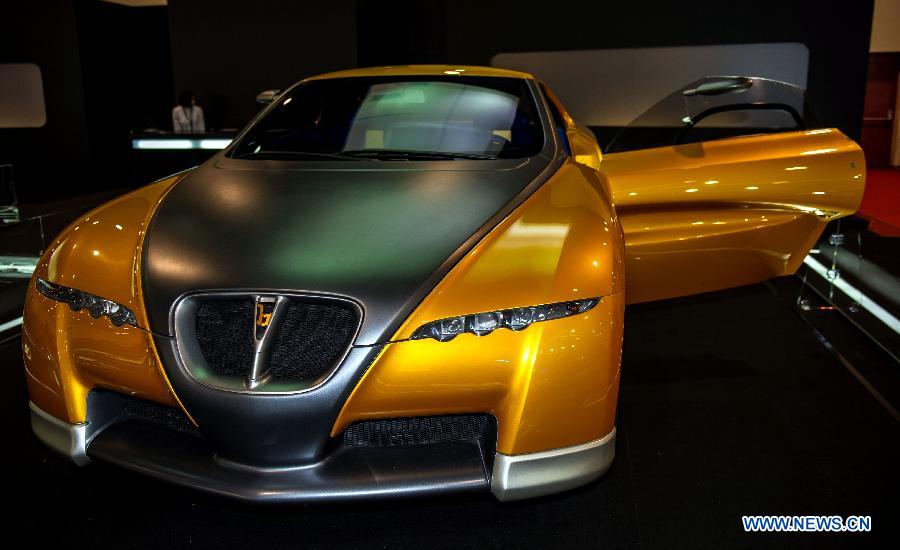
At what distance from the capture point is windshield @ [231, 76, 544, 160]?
275 cm

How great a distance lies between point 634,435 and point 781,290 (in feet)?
8.24

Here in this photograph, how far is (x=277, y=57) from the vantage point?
10.2 meters

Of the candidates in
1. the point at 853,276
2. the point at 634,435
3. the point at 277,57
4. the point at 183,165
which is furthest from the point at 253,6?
the point at 634,435

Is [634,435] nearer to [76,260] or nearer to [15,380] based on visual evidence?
[76,260]

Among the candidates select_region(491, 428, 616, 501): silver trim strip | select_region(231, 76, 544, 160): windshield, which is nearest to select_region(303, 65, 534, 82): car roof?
select_region(231, 76, 544, 160): windshield

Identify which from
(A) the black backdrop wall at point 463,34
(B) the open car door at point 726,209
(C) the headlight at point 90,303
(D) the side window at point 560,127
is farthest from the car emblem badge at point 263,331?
(A) the black backdrop wall at point 463,34

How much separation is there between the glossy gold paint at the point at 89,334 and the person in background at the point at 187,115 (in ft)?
27.0

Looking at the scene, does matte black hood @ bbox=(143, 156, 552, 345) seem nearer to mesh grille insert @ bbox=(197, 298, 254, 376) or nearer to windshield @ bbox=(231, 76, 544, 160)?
mesh grille insert @ bbox=(197, 298, 254, 376)

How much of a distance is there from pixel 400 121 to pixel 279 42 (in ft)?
25.8

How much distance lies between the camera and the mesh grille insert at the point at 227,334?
172 cm

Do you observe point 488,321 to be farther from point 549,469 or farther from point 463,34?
point 463,34

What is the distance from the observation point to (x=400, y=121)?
2965mm

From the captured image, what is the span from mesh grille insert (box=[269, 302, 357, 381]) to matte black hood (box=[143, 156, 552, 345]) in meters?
0.05

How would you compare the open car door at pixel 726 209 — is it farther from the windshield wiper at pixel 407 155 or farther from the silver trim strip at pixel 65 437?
the silver trim strip at pixel 65 437
